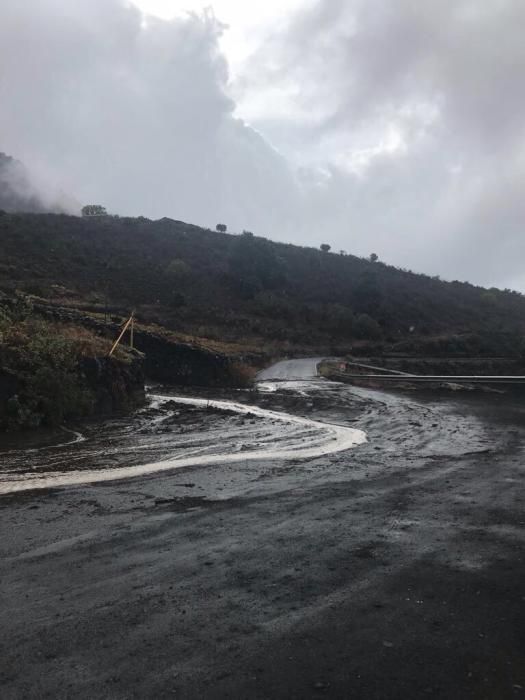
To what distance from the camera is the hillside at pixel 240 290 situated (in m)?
54.9

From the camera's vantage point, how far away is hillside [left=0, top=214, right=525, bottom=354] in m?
54.9

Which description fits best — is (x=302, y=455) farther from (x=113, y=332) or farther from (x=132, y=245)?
(x=132, y=245)

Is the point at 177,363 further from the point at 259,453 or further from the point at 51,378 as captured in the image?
the point at 259,453

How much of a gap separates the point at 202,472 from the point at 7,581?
13.8 feet

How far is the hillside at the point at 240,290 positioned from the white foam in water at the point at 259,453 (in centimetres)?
2889

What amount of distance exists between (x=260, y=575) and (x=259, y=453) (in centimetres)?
564

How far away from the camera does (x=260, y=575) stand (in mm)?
4379

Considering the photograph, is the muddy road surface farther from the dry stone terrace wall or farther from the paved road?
the paved road

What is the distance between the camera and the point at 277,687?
2939mm

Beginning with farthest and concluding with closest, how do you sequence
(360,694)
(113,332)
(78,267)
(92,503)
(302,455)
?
(78,267), (113,332), (302,455), (92,503), (360,694)

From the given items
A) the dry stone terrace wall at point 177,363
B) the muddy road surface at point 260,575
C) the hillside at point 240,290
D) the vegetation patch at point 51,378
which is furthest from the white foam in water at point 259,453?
the hillside at point 240,290

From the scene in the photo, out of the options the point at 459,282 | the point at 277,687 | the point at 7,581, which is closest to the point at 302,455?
the point at 7,581

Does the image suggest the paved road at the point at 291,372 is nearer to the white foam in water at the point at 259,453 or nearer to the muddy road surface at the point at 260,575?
the white foam in water at the point at 259,453

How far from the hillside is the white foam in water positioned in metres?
28.9
